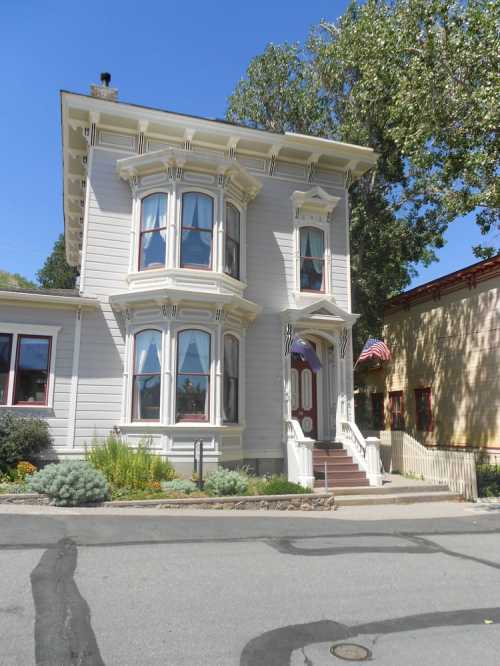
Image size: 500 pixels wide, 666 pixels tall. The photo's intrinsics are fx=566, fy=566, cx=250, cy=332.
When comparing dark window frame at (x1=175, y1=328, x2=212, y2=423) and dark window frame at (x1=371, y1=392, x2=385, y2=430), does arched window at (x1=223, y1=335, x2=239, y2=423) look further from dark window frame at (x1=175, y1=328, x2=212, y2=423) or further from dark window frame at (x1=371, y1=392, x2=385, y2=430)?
dark window frame at (x1=371, y1=392, x2=385, y2=430)

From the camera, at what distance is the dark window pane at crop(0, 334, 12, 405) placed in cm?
1355

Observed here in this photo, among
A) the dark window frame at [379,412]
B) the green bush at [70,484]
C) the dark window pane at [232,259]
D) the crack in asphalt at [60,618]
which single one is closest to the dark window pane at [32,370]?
the green bush at [70,484]

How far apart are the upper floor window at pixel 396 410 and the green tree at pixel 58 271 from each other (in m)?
23.7

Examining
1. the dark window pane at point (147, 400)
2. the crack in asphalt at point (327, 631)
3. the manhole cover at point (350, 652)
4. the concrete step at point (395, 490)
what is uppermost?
the dark window pane at point (147, 400)

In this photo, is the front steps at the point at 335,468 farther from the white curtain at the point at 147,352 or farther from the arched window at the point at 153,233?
the arched window at the point at 153,233

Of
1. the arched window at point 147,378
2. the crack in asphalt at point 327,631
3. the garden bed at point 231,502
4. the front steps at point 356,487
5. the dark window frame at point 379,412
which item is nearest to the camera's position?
the crack in asphalt at point 327,631

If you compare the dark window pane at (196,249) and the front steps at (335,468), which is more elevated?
the dark window pane at (196,249)

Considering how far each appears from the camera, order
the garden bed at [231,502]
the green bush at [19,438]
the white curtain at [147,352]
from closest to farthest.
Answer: the garden bed at [231,502] < the green bush at [19,438] < the white curtain at [147,352]

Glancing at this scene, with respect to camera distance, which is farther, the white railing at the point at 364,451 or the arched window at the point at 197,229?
the arched window at the point at 197,229

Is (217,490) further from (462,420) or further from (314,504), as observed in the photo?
(462,420)

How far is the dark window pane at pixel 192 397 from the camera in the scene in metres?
13.8

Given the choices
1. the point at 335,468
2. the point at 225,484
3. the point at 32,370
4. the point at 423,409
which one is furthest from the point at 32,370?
the point at 423,409

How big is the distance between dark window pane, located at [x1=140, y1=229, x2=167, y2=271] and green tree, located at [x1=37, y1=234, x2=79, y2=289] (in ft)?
80.0

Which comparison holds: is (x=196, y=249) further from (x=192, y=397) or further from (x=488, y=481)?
(x=488, y=481)
